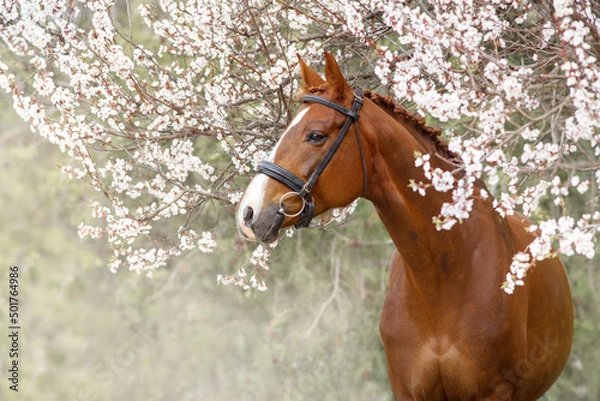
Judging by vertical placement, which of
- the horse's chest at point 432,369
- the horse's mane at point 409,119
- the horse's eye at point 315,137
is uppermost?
the horse's mane at point 409,119

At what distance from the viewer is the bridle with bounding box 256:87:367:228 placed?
12.3 ft

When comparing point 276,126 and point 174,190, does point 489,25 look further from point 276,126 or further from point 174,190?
point 174,190

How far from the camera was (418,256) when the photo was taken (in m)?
4.20

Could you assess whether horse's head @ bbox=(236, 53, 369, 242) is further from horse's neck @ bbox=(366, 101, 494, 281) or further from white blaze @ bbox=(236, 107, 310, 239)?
horse's neck @ bbox=(366, 101, 494, 281)

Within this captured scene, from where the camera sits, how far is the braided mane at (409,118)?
4.19 m

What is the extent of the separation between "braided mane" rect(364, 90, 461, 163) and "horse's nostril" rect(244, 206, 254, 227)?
89 centimetres

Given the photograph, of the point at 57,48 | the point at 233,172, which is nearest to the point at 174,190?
the point at 233,172

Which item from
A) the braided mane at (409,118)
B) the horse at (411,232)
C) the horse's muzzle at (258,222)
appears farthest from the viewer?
the braided mane at (409,118)

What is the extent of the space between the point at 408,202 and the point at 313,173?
1.81 feet

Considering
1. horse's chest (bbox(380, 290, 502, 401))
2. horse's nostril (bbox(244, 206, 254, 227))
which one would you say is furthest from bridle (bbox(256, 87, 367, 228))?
horse's chest (bbox(380, 290, 502, 401))

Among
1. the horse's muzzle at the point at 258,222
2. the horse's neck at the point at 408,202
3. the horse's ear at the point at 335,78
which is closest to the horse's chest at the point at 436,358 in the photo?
the horse's neck at the point at 408,202

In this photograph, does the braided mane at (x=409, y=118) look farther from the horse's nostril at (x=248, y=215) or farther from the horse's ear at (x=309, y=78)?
the horse's nostril at (x=248, y=215)

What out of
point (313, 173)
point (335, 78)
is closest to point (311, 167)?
point (313, 173)

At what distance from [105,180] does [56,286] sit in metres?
7.37
